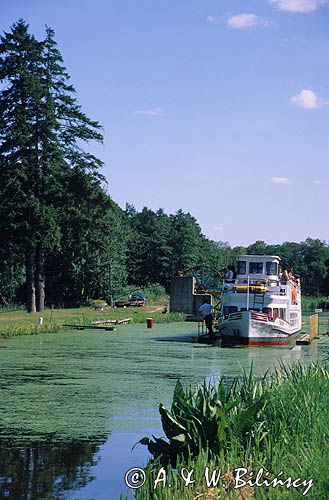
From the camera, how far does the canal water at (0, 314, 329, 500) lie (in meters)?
12.4

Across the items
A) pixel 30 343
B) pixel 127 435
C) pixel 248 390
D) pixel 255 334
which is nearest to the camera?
pixel 248 390

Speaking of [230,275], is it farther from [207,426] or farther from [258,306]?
[207,426]

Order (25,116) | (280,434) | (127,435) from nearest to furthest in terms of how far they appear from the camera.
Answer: (280,434)
(127,435)
(25,116)

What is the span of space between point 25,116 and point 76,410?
133 feet

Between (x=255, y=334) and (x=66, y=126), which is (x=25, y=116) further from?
(x=255, y=334)

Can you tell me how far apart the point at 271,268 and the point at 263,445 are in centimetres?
3376

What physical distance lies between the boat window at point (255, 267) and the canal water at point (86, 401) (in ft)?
22.2

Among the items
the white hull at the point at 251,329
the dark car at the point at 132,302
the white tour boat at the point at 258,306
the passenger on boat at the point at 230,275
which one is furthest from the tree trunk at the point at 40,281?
the white hull at the point at 251,329

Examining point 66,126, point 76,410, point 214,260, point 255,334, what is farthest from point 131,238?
point 76,410

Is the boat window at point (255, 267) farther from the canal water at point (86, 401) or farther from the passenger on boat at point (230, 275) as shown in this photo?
the canal water at point (86, 401)

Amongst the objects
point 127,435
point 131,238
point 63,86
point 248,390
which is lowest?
point 127,435

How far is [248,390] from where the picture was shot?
41.9 feet

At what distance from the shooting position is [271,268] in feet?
146

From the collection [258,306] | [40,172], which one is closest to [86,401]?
[258,306]
